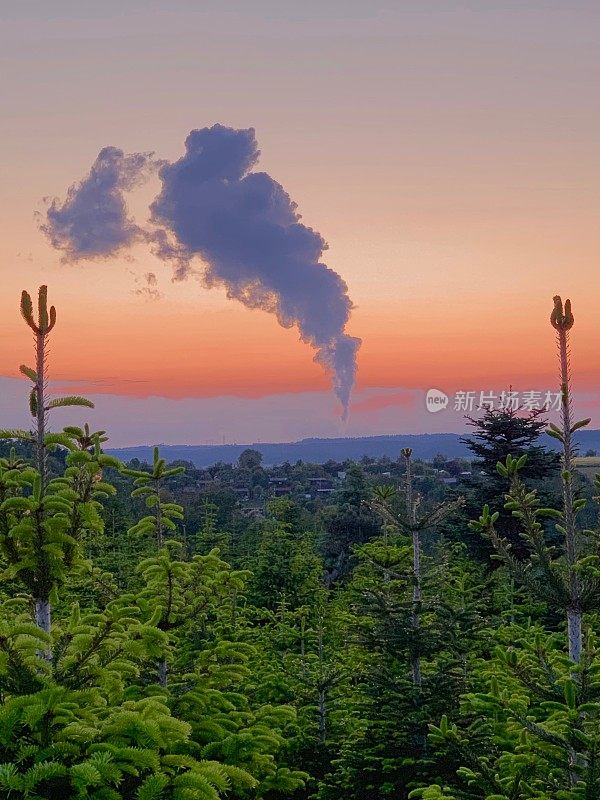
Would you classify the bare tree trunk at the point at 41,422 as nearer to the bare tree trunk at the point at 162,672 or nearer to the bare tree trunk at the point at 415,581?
the bare tree trunk at the point at 162,672

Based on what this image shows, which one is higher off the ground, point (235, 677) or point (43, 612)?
point (43, 612)

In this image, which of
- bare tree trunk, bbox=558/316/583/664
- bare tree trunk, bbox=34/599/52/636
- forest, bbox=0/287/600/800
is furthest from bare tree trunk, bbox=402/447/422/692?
bare tree trunk, bbox=34/599/52/636

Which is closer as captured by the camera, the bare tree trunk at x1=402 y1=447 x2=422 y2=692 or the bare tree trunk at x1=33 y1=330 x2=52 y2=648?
the bare tree trunk at x1=33 y1=330 x2=52 y2=648

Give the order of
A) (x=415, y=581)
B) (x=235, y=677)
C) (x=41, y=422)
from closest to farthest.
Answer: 1. (x=41, y=422)
2. (x=235, y=677)
3. (x=415, y=581)

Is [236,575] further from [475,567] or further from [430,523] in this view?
[475,567]

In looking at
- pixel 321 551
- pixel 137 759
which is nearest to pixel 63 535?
pixel 137 759

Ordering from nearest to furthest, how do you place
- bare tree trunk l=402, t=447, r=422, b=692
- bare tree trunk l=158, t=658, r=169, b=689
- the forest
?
the forest, bare tree trunk l=158, t=658, r=169, b=689, bare tree trunk l=402, t=447, r=422, b=692

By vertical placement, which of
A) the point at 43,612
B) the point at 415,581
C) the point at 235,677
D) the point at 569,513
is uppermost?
the point at 569,513

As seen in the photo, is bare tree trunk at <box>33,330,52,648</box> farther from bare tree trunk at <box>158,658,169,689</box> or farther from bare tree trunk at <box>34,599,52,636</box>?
bare tree trunk at <box>158,658,169,689</box>

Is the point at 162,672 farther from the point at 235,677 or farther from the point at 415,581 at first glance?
the point at 415,581

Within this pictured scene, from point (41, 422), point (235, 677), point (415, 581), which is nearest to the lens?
point (41, 422)

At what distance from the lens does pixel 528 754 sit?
7.40m

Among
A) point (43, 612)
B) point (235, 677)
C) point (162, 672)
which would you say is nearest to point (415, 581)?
point (235, 677)

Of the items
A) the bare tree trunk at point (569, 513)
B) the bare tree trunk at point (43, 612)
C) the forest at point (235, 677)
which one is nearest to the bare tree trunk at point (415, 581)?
the forest at point (235, 677)
